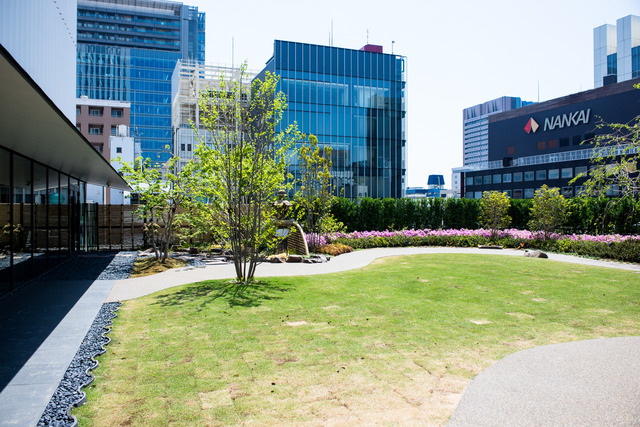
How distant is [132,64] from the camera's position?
117688 millimetres

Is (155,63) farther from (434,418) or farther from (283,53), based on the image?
(434,418)

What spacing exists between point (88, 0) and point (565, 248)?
500 feet

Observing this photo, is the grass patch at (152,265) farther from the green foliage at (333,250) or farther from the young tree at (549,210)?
the young tree at (549,210)

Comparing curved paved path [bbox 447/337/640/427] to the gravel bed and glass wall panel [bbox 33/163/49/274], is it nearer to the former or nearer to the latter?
the gravel bed

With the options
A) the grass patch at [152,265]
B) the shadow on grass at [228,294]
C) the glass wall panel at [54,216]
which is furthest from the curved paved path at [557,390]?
the glass wall panel at [54,216]

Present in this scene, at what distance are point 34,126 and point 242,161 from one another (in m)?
4.42

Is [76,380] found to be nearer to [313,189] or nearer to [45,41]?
[45,41]

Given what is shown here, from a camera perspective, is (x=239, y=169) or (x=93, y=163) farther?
(x=93, y=163)

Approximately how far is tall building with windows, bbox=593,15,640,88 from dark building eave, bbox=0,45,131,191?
123954mm

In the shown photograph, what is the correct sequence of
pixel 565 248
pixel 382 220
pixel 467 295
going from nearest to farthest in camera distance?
pixel 467 295, pixel 565 248, pixel 382 220

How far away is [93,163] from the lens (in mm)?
12891

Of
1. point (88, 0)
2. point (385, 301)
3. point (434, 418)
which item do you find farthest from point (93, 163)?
point (88, 0)

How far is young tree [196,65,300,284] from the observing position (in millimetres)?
10695

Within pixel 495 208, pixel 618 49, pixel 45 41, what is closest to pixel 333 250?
pixel 495 208
